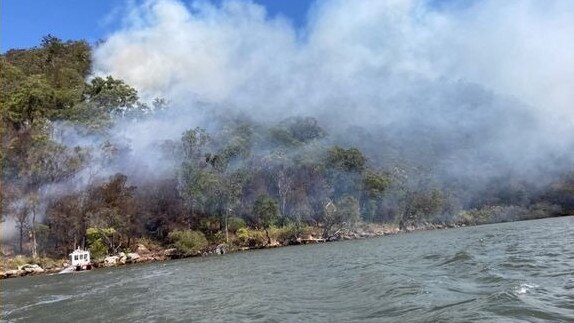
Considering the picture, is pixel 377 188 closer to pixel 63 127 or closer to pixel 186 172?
pixel 186 172

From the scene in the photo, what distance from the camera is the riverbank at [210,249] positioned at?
1973 inches

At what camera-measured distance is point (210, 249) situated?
214ft

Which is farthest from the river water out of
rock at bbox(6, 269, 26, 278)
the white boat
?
the white boat

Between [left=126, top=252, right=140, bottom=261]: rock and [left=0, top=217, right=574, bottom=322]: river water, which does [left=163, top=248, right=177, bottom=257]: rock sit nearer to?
[left=126, top=252, right=140, bottom=261]: rock

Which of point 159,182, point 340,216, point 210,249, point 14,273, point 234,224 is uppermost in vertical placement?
point 159,182

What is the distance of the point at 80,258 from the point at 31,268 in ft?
17.7

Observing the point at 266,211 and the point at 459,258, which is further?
the point at 266,211

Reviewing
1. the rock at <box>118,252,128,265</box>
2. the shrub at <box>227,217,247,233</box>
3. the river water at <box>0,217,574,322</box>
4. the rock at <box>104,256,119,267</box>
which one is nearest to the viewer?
the river water at <box>0,217,574,322</box>

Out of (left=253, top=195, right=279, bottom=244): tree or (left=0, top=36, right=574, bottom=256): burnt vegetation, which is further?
(left=253, top=195, right=279, bottom=244): tree

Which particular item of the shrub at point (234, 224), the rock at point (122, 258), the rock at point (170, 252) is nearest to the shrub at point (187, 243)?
the rock at point (170, 252)

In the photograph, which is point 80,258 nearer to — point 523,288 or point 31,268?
A: point 31,268

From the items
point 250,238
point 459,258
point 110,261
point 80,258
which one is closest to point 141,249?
point 110,261

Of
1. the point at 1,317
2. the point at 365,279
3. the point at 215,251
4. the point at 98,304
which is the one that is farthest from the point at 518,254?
Answer: the point at 215,251

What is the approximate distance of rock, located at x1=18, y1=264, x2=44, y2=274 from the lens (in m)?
49.0
